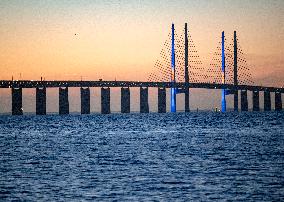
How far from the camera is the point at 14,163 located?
882 inches

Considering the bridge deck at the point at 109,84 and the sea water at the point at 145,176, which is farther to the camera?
the bridge deck at the point at 109,84

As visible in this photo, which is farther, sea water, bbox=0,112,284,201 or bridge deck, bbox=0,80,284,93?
bridge deck, bbox=0,80,284,93

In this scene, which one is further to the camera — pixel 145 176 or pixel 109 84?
pixel 109 84

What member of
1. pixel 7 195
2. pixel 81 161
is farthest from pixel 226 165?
pixel 7 195

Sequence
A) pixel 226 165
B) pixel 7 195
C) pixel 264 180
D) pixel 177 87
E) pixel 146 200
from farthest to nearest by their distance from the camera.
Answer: pixel 177 87, pixel 226 165, pixel 264 180, pixel 7 195, pixel 146 200

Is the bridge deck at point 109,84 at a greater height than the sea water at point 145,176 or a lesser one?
greater

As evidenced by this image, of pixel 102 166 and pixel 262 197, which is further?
pixel 102 166

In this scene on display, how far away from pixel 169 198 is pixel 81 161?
10.0 metres

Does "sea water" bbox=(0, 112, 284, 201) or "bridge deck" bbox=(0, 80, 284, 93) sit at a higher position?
"bridge deck" bbox=(0, 80, 284, 93)

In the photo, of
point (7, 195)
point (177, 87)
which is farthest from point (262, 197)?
point (177, 87)

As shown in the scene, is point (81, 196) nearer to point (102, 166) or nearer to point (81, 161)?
point (102, 166)

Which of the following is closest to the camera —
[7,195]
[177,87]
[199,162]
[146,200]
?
[146,200]

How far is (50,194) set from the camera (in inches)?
555

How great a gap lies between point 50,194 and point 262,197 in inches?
207
